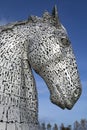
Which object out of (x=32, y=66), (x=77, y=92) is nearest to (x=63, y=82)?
(x=77, y=92)

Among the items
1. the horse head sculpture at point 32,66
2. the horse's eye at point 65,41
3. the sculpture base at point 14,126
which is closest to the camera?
the sculpture base at point 14,126

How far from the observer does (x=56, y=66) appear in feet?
7.92

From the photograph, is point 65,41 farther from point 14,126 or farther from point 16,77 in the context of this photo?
point 14,126

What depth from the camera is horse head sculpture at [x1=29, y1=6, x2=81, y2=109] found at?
7.77 feet

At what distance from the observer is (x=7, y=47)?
239 cm

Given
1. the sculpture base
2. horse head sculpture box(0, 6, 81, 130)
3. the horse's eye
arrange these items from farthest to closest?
the horse's eye, horse head sculpture box(0, 6, 81, 130), the sculpture base

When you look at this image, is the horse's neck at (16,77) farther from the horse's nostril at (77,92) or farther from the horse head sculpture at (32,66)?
the horse's nostril at (77,92)

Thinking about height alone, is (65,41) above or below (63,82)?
above

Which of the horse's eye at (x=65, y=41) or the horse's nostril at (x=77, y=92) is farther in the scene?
the horse's eye at (x=65, y=41)

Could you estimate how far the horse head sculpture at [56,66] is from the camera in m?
2.37

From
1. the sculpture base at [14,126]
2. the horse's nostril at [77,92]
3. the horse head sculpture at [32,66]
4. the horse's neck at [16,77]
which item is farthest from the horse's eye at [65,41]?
the sculpture base at [14,126]

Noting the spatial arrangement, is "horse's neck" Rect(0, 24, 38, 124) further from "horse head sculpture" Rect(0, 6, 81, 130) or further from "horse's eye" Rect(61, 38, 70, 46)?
"horse's eye" Rect(61, 38, 70, 46)

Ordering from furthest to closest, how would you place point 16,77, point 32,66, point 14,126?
point 32,66, point 16,77, point 14,126

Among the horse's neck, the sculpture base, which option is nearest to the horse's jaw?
the horse's neck
